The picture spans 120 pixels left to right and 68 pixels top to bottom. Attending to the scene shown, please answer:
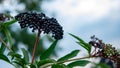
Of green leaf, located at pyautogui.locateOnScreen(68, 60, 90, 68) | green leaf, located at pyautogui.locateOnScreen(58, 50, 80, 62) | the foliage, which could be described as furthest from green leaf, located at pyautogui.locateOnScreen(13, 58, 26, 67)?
green leaf, located at pyautogui.locateOnScreen(68, 60, 90, 68)

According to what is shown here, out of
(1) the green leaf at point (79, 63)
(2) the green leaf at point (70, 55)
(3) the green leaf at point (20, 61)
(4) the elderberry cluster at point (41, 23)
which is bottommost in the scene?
(3) the green leaf at point (20, 61)

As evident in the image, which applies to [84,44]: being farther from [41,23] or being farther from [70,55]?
[41,23]

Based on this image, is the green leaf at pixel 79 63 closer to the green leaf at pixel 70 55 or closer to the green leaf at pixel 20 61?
the green leaf at pixel 70 55

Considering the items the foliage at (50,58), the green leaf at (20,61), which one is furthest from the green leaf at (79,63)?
the green leaf at (20,61)

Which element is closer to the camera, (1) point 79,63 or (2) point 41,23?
(2) point 41,23

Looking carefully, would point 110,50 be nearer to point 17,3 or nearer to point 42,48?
point 42,48

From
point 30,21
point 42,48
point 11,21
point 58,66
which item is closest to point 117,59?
point 58,66

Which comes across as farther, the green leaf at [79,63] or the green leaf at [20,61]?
the green leaf at [79,63]

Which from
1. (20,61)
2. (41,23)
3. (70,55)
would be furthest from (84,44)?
(20,61)
